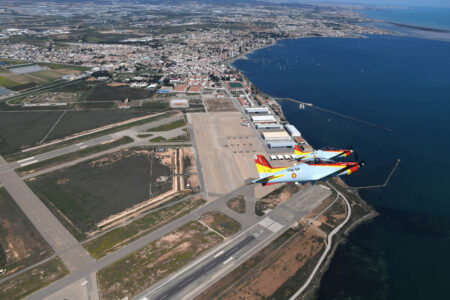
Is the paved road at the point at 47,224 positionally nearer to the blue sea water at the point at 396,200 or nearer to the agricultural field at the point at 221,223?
the agricultural field at the point at 221,223

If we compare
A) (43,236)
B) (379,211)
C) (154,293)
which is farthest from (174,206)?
(379,211)

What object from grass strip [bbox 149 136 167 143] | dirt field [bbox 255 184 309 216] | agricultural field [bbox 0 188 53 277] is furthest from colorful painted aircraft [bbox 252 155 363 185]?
grass strip [bbox 149 136 167 143]

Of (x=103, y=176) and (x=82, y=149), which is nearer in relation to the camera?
(x=103, y=176)

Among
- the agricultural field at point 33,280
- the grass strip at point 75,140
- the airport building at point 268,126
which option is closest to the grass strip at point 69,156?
the grass strip at point 75,140

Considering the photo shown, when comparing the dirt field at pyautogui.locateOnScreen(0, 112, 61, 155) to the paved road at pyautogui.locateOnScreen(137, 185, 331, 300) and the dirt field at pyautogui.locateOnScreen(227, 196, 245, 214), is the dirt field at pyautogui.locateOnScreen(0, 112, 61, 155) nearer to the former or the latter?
the dirt field at pyautogui.locateOnScreen(227, 196, 245, 214)

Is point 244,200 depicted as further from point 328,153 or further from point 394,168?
point 394,168

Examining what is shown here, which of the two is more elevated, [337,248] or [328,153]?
[328,153]
